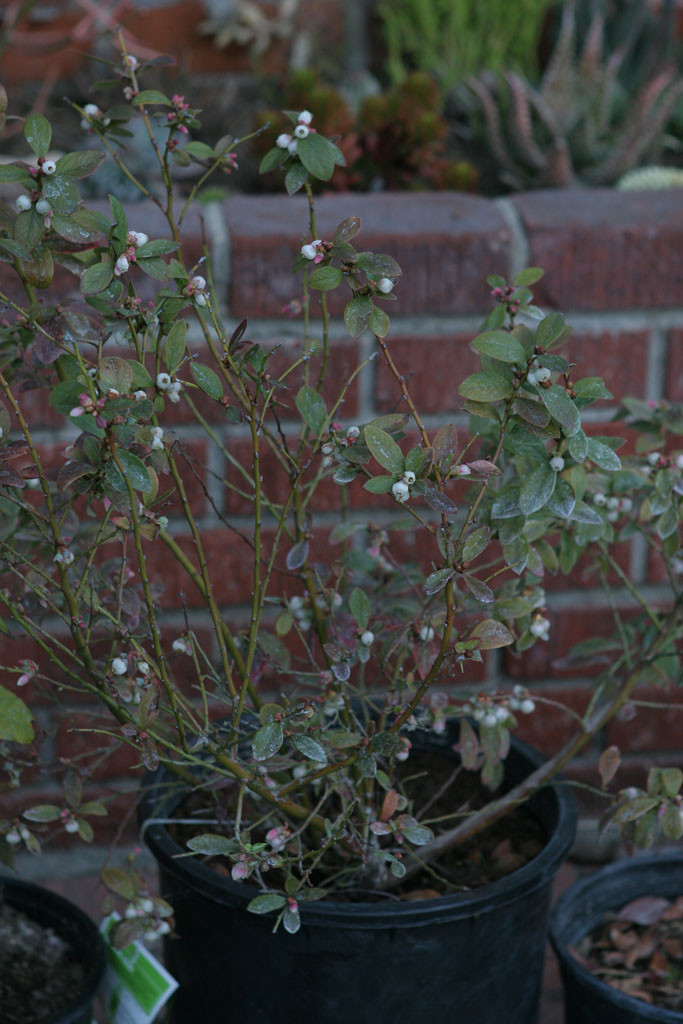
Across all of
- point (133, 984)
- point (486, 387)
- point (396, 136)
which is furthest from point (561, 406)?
point (396, 136)

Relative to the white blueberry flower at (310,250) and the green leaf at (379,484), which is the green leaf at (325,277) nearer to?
the white blueberry flower at (310,250)

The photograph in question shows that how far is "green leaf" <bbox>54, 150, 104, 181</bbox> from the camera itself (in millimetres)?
724

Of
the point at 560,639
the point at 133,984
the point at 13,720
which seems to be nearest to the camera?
the point at 13,720

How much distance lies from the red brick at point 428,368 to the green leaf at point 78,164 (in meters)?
0.52

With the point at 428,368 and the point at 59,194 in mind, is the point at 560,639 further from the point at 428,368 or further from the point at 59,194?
the point at 59,194

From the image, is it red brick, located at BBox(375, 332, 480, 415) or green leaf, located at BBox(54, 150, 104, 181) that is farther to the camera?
red brick, located at BBox(375, 332, 480, 415)

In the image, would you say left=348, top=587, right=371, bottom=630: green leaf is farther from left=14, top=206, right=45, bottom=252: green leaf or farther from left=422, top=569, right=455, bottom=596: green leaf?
left=14, top=206, right=45, bottom=252: green leaf

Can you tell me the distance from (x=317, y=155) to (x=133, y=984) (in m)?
0.70

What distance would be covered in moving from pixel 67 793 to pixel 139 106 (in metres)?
0.53

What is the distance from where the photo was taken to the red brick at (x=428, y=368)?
1.22m

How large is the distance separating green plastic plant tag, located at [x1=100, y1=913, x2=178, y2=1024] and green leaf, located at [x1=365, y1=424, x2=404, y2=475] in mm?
504

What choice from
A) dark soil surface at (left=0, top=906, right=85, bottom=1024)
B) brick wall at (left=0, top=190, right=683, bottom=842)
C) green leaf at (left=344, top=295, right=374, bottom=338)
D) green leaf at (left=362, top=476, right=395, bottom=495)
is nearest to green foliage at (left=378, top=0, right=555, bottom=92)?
brick wall at (left=0, top=190, right=683, bottom=842)

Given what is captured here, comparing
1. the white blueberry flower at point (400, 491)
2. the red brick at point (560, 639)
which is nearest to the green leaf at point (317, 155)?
the white blueberry flower at point (400, 491)

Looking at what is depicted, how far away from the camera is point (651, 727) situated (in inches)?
55.5
